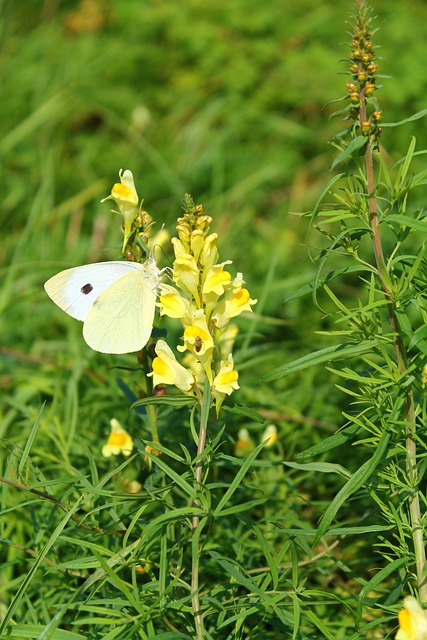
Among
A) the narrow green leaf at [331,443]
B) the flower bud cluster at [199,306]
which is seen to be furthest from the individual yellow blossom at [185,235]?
the narrow green leaf at [331,443]

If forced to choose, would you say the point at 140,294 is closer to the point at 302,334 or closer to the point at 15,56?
the point at 302,334

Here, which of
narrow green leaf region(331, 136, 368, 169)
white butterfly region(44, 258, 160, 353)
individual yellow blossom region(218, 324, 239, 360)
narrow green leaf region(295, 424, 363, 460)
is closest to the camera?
narrow green leaf region(331, 136, 368, 169)

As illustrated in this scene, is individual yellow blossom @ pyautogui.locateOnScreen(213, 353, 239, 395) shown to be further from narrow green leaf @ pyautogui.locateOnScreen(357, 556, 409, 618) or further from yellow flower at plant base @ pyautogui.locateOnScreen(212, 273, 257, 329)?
narrow green leaf @ pyautogui.locateOnScreen(357, 556, 409, 618)

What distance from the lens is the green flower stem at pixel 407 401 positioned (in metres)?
1.44

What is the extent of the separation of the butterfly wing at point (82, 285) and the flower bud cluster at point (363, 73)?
69 centimetres

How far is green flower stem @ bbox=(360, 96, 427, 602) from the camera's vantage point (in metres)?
1.44

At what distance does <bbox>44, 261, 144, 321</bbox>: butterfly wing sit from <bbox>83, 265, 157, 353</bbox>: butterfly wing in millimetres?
15

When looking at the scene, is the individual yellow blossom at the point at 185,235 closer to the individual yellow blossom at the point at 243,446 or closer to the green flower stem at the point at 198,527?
the green flower stem at the point at 198,527

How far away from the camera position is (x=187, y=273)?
1555 mm

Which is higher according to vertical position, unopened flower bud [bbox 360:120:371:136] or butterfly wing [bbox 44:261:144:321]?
unopened flower bud [bbox 360:120:371:136]

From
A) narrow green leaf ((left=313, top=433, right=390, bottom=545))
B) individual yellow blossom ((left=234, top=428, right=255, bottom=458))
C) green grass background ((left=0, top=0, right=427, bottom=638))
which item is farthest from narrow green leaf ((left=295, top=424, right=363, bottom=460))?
green grass background ((left=0, top=0, right=427, bottom=638))

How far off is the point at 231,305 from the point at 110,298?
417 millimetres

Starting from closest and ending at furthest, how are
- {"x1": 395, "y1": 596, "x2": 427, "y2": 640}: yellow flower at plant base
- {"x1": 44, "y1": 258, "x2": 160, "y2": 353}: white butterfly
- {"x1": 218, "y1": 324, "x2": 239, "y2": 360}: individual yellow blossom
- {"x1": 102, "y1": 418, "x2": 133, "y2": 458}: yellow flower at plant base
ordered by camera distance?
{"x1": 395, "y1": 596, "x2": 427, "y2": 640}: yellow flower at plant base → {"x1": 44, "y1": 258, "x2": 160, "y2": 353}: white butterfly → {"x1": 102, "y1": 418, "x2": 133, "y2": 458}: yellow flower at plant base → {"x1": 218, "y1": 324, "x2": 239, "y2": 360}: individual yellow blossom

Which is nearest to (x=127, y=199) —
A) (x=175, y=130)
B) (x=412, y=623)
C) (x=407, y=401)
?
(x=407, y=401)
